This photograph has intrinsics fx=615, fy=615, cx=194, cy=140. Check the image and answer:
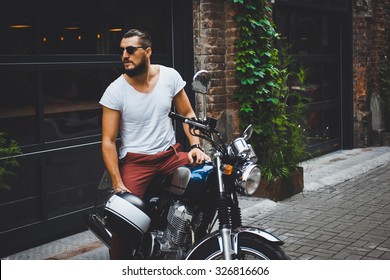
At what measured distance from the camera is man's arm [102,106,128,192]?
148 inches

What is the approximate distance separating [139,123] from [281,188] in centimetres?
354

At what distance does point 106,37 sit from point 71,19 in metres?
0.46

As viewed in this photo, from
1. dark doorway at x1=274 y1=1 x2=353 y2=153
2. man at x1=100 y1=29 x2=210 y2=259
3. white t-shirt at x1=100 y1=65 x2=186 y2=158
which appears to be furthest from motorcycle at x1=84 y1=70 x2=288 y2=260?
dark doorway at x1=274 y1=1 x2=353 y2=153

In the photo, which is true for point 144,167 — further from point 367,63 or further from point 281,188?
point 367,63

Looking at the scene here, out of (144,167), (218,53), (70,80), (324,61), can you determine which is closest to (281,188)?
(218,53)

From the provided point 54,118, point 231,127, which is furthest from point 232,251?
point 231,127

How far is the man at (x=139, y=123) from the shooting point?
3.78 m

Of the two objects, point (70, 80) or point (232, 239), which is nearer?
point (232, 239)

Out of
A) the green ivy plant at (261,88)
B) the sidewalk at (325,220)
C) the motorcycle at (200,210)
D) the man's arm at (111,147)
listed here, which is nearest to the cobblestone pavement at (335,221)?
the sidewalk at (325,220)

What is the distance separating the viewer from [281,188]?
280 inches

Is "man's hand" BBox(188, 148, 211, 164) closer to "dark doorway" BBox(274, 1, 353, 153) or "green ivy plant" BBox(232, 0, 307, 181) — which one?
"green ivy plant" BBox(232, 0, 307, 181)

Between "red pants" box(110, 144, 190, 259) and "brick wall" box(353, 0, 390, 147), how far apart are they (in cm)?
796

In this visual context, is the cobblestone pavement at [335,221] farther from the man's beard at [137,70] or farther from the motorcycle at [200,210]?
the man's beard at [137,70]
